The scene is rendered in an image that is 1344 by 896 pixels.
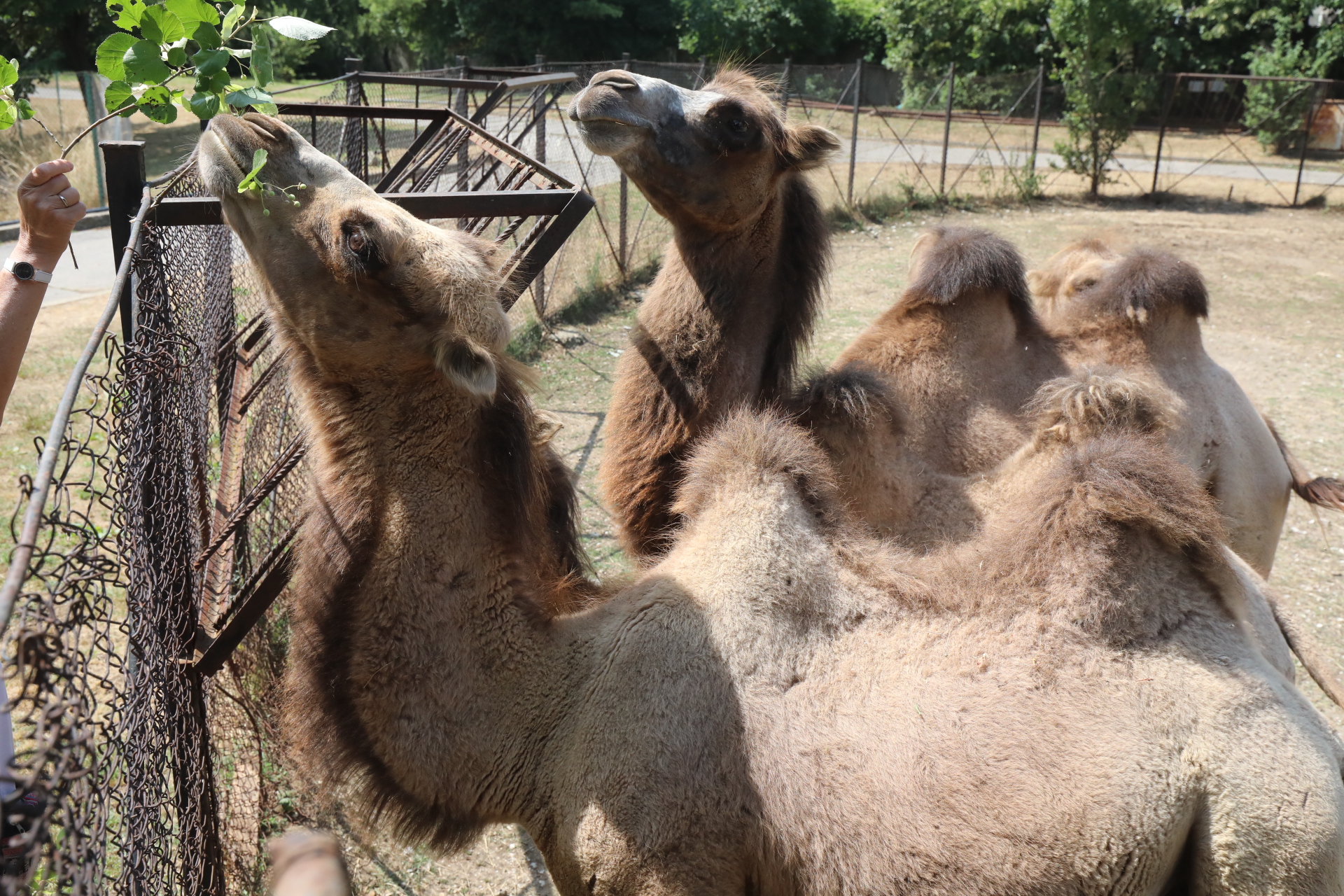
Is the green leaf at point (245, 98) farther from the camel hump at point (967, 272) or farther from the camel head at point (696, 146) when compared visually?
the camel hump at point (967, 272)

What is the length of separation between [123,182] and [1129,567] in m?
2.75

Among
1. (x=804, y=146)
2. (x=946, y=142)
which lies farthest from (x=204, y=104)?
(x=946, y=142)

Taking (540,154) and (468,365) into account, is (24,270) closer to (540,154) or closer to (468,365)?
(468,365)

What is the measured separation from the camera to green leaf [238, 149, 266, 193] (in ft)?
7.00

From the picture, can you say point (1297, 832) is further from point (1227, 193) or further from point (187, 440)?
point (1227, 193)

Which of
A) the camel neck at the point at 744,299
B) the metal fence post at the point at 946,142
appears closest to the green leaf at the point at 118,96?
the camel neck at the point at 744,299

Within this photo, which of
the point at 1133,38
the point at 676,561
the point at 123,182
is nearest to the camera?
the point at 676,561

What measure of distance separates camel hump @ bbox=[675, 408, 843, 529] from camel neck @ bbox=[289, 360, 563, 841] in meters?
0.51

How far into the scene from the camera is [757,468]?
2479 millimetres

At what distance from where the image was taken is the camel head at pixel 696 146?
11.8ft

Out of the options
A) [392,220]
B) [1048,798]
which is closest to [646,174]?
[392,220]

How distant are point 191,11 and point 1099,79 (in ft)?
66.5

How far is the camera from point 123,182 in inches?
106

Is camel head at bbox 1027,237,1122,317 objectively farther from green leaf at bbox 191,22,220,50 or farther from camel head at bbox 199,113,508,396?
green leaf at bbox 191,22,220,50
